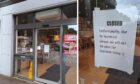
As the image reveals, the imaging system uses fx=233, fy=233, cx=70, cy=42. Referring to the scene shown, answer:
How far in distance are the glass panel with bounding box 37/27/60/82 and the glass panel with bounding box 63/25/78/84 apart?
447mm

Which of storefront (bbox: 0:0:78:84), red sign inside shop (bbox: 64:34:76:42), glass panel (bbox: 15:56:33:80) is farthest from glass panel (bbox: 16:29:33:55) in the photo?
red sign inside shop (bbox: 64:34:76:42)

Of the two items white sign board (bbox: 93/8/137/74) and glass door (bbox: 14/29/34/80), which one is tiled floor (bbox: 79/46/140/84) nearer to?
white sign board (bbox: 93/8/137/74)

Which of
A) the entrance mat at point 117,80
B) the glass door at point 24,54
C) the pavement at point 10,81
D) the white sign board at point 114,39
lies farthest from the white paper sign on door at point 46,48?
the entrance mat at point 117,80

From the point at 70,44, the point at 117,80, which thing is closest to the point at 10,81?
the point at 70,44

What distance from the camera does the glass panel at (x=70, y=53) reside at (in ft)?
25.2

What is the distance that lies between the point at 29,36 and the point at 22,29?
1.95 ft

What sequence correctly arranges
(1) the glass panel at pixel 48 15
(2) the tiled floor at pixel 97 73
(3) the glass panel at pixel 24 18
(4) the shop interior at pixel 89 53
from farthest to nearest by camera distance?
(3) the glass panel at pixel 24 18 → (1) the glass panel at pixel 48 15 → (4) the shop interior at pixel 89 53 → (2) the tiled floor at pixel 97 73

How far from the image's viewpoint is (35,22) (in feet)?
30.7

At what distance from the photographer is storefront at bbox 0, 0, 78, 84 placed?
7.82 m

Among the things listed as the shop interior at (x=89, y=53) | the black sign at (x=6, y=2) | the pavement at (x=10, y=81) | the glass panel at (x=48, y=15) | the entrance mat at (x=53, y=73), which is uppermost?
the black sign at (x=6, y=2)

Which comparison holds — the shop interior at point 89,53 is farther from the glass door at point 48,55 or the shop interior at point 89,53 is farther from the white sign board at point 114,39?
the glass door at point 48,55

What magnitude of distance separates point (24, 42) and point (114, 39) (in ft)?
22.3

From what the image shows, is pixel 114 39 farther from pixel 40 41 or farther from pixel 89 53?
pixel 40 41

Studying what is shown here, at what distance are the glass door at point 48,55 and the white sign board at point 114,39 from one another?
12.9 feet
